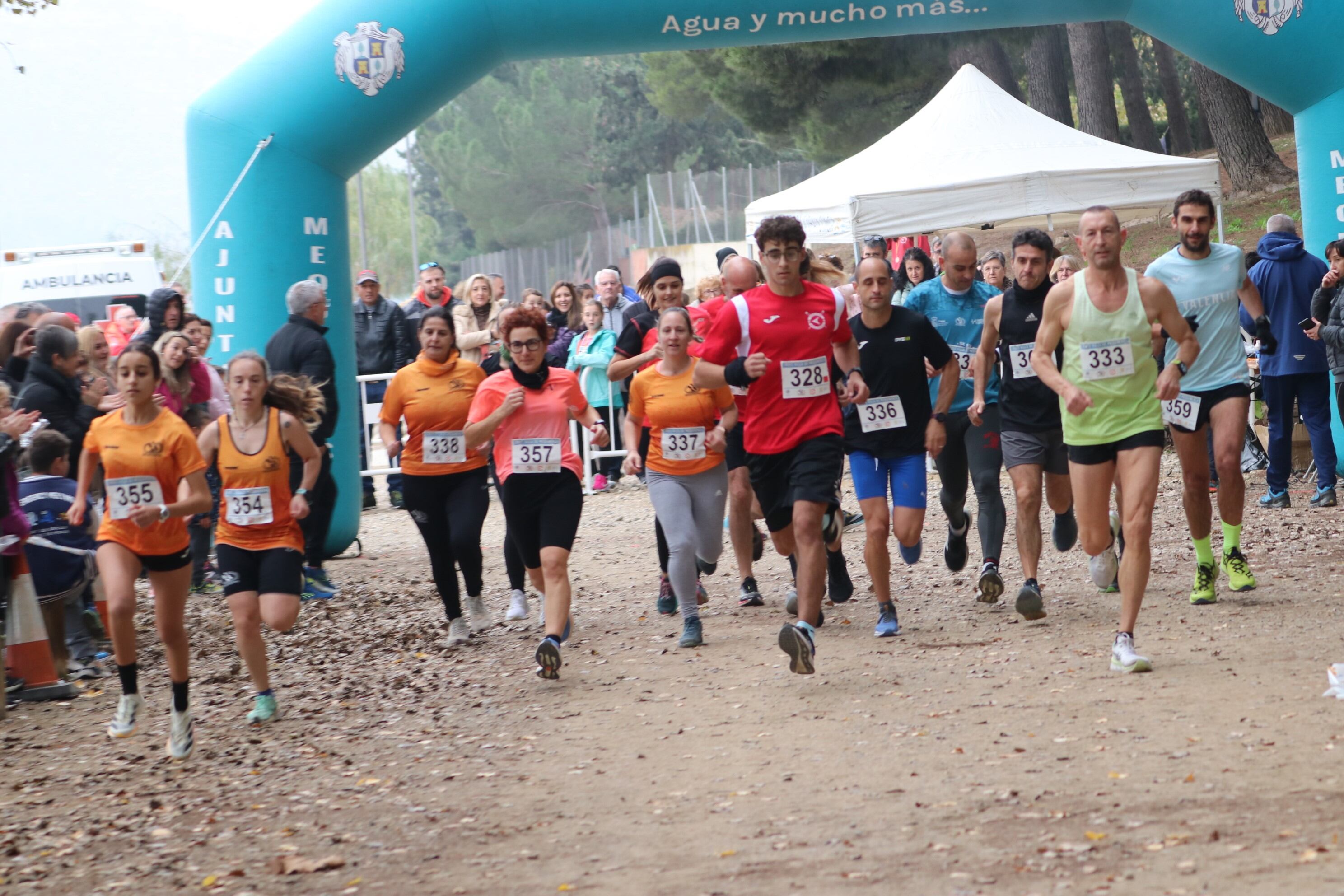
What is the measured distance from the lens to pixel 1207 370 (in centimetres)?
763

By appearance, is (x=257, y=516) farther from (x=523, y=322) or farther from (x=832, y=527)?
(x=832, y=527)

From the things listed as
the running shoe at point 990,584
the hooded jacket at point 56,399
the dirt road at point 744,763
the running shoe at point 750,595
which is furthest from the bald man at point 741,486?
the hooded jacket at point 56,399

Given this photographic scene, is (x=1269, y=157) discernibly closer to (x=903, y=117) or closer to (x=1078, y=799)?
(x=903, y=117)

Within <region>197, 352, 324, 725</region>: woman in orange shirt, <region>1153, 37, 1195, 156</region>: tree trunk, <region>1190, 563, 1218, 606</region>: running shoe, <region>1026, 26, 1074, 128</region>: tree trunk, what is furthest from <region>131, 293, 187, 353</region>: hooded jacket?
<region>1153, 37, 1195, 156</region>: tree trunk

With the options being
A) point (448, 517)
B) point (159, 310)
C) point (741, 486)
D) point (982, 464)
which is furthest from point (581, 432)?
point (982, 464)

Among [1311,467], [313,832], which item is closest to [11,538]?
[313,832]

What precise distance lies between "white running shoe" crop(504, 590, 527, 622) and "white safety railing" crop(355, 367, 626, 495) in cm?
616

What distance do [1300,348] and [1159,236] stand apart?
17.3 meters

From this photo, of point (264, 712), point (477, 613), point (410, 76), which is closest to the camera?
point (264, 712)

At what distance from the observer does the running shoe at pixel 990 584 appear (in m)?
8.12

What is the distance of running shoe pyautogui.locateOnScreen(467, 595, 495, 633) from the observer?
870 cm

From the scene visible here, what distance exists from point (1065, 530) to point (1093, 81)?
70.1 ft

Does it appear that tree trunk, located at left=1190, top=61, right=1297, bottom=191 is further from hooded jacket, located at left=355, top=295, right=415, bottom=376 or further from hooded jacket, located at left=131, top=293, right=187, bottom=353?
hooded jacket, located at left=131, top=293, right=187, bottom=353

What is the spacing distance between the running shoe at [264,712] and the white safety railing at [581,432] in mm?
8044
